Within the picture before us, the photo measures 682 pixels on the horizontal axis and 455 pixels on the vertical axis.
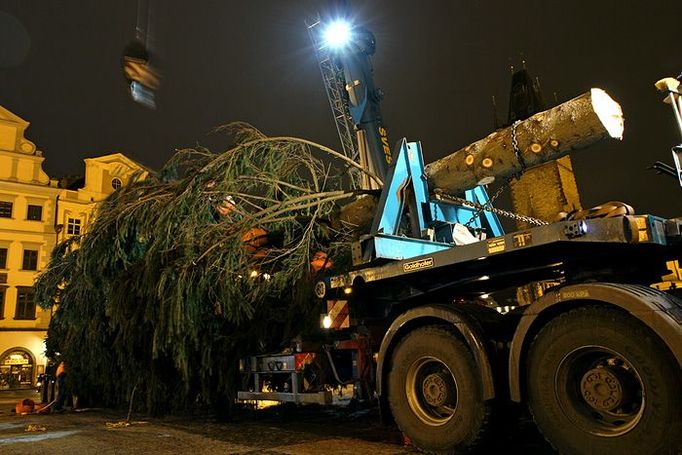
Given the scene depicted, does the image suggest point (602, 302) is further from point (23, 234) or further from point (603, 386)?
point (23, 234)

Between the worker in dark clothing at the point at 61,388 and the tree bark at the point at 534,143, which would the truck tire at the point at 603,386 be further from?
the worker in dark clothing at the point at 61,388

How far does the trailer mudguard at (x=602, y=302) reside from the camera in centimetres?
328

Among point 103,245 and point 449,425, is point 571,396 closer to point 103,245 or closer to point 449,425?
point 449,425

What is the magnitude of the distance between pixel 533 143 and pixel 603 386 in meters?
2.63

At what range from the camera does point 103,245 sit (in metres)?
8.70

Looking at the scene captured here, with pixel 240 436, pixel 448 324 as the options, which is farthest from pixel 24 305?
pixel 448 324

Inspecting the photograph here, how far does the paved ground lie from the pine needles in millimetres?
700

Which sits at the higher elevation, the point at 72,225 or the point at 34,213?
the point at 34,213

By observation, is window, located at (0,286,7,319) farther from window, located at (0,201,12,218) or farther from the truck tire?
the truck tire

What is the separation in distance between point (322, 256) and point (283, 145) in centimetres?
176

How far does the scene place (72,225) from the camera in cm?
3031

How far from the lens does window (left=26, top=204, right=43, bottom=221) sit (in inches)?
1137

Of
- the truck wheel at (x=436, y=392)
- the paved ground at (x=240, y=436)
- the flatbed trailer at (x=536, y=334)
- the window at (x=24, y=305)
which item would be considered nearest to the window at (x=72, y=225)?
the window at (x=24, y=305)

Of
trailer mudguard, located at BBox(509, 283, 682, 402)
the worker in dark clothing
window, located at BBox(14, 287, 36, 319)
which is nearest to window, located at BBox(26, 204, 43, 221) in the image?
window, located at BBox(14, 287, 36, 319)
